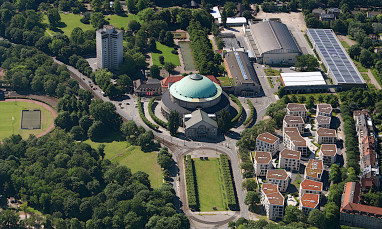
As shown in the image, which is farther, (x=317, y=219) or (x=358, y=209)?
(x=358, y=209)

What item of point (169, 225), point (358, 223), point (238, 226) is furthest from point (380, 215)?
point (169, 225)

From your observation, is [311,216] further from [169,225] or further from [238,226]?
[169,225]

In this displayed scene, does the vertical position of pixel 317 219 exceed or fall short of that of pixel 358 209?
it falls short

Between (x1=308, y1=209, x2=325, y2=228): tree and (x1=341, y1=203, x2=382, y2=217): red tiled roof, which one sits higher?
(x1=341, y1=203, x2=382, y2=217): red tiled roof

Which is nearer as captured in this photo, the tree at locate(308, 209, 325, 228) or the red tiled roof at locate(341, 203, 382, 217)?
the tree at locate(308, 209, 325, 228)

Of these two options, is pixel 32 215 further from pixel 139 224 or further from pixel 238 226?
pixel 238 226

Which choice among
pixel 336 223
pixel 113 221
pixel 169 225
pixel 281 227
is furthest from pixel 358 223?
pixel 113 221

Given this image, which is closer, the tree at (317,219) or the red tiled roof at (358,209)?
the tree at (317,219)

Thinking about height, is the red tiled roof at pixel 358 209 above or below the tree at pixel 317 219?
above

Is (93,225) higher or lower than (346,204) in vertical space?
lower
